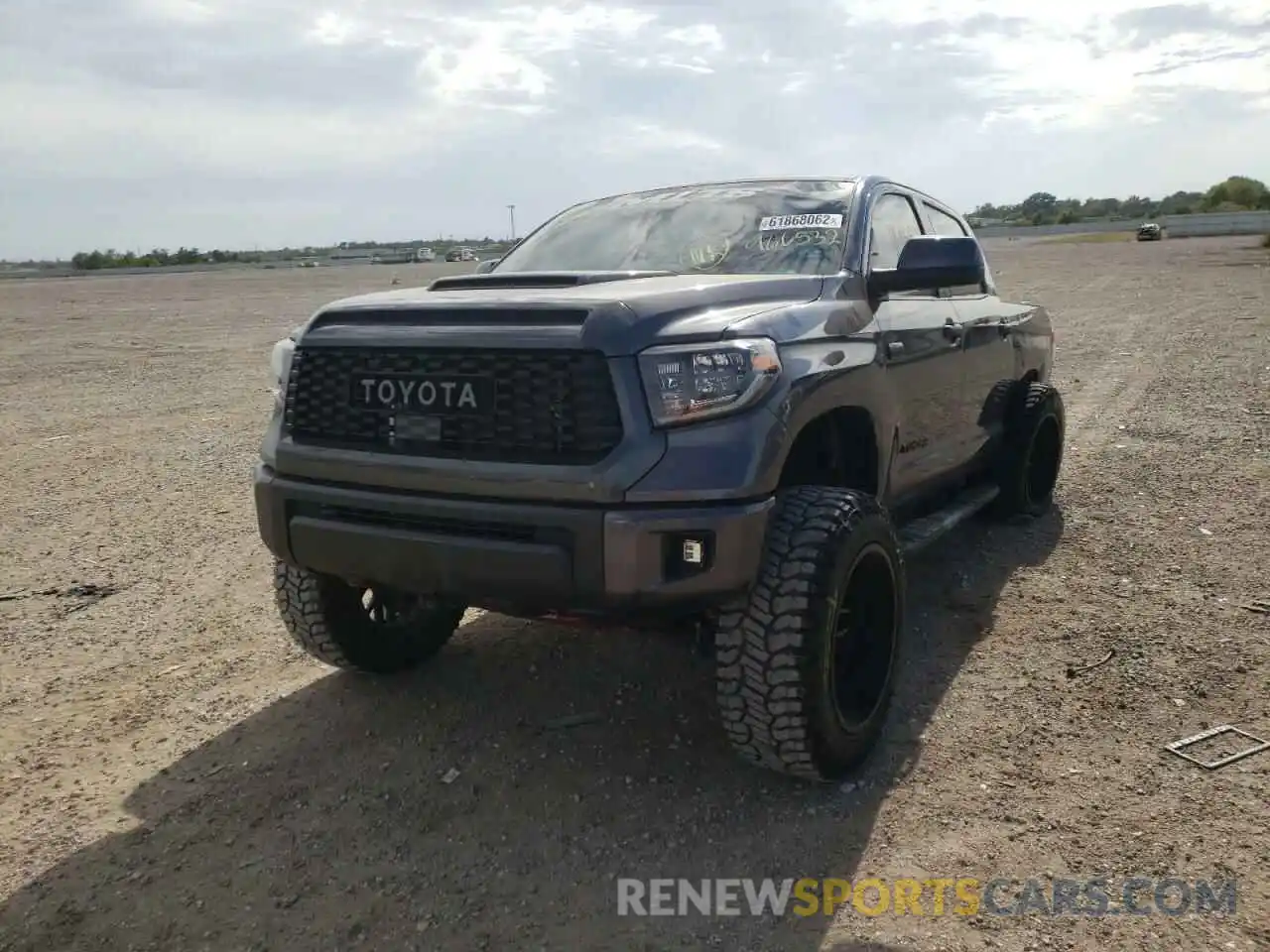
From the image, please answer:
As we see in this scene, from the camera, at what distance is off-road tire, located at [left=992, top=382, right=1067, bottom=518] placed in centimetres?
577

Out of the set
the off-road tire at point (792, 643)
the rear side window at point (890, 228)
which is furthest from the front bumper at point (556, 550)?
the rear side window at point (890, 228)

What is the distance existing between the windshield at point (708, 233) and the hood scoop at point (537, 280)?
14.3 inches

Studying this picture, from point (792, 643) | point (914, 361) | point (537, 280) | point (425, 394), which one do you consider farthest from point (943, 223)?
point (425, 394)

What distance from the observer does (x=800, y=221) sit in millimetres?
4184

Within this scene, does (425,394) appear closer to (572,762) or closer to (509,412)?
(509,412)

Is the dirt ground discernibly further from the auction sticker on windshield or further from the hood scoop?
the auction sticker on windshield

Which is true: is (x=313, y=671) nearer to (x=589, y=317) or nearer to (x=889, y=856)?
(x=589, y=317)

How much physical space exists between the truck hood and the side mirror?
0.33 metres

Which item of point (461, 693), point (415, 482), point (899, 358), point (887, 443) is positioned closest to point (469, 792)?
point (461, 693)

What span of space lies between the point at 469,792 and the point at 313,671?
1.24 meters

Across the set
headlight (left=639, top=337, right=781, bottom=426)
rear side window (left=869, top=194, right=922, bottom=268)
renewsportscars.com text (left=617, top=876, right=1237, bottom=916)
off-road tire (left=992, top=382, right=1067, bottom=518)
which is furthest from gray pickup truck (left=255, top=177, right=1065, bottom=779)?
off-road tire (left=992, top=382, right=1067, bottom=518)

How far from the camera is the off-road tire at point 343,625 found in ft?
12.6

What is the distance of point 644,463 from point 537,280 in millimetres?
1017

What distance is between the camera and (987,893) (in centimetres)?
278
